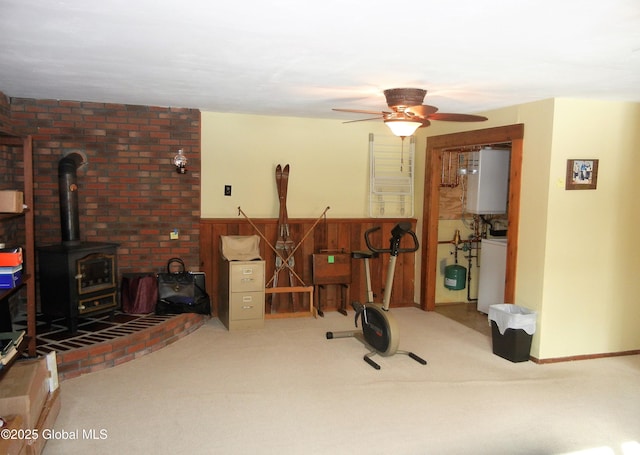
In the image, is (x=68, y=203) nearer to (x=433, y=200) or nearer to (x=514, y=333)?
(x=433, y=200)

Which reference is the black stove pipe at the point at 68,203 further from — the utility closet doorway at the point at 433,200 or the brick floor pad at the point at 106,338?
the utility closet doorway at the point at 433,200

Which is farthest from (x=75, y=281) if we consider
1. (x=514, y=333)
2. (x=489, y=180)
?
(x=489, y=180)

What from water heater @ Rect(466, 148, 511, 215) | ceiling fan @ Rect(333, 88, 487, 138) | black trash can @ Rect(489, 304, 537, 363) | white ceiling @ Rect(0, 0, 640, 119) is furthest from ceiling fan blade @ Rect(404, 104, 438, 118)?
water heater @ Rect(466, 148, 511, 215)

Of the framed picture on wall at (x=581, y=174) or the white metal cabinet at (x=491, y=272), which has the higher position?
the framed picture on wall at (x=581, y=174)

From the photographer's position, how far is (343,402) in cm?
353

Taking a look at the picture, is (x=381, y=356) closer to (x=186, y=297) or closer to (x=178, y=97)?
(x=186, y=297)

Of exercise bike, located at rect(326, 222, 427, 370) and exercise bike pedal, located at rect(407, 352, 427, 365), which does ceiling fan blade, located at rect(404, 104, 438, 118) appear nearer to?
exercise bike, located at rect(326, 222, 427, 370)

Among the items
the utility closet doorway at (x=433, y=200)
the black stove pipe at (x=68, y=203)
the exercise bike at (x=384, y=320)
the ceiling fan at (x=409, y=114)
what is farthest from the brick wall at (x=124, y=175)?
the utility closet doorway at (x=433, y=200)

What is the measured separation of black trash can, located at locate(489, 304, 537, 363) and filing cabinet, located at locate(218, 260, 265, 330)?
2.28 meters

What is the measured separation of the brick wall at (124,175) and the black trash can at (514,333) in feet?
10.3

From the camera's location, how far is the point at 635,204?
454 cm

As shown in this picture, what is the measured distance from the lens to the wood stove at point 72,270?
14.2 ft

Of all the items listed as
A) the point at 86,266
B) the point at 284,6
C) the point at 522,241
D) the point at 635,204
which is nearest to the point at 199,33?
the point at 284,6

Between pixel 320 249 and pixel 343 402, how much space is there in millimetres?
2597
